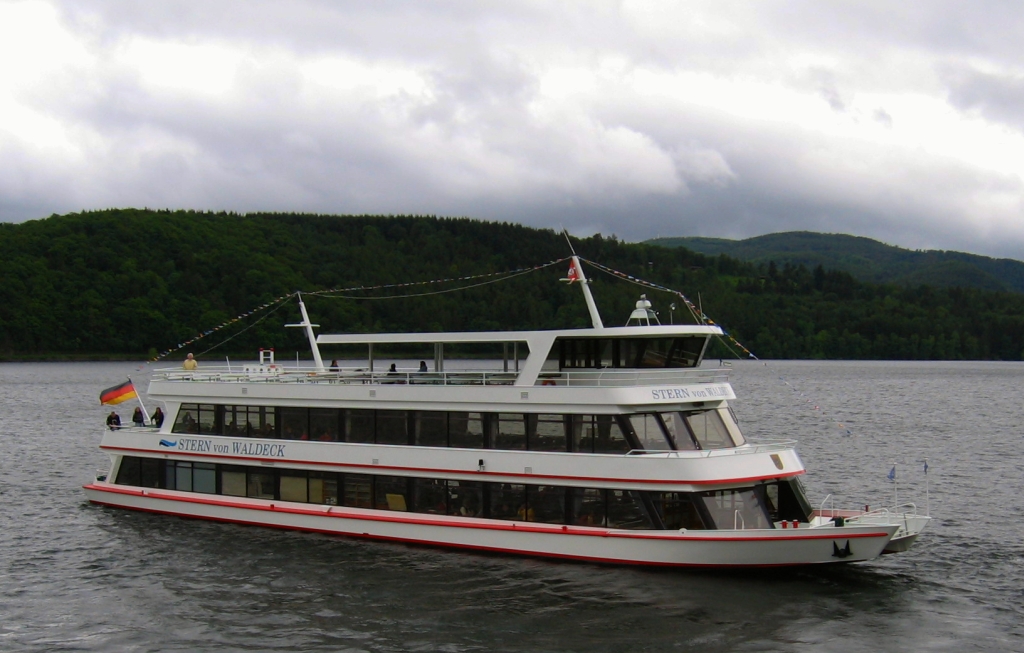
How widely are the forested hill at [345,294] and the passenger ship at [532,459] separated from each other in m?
61.3

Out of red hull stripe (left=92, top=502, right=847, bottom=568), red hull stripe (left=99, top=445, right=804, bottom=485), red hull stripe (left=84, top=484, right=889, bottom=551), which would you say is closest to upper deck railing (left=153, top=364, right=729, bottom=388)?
red hull stripe (left=99, top=445, right=804, bottom=485)

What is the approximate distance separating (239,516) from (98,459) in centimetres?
1775

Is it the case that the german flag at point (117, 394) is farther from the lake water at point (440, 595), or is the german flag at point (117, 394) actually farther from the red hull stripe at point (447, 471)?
the lake water at point (440, 595)

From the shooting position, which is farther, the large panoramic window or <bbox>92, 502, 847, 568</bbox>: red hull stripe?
the large panoramic window

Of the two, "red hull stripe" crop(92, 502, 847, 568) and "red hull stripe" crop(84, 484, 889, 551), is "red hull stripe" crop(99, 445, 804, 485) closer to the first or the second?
"red hull stripe" crop(84, 484, 889, 551)

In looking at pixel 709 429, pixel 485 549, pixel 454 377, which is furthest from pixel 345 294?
pixel 709 429

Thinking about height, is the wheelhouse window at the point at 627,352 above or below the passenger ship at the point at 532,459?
above

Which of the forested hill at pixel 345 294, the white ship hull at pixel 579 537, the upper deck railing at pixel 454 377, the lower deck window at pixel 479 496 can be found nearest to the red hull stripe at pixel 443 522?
the white ship hull at pixel 579 537

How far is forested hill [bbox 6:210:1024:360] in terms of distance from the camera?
115m

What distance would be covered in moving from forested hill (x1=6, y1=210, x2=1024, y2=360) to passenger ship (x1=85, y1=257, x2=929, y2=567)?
61326 millimetres

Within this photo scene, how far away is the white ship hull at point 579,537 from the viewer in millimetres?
18828

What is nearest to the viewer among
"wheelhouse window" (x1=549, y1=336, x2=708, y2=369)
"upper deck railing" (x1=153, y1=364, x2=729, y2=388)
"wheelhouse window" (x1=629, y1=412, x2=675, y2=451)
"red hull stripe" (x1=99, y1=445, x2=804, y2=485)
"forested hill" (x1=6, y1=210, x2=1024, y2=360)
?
"red hull stripe" (x1=99, y1=445, x2=804, y2=485)

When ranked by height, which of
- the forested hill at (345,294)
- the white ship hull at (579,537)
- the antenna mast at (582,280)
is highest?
the forested hill at (345,294)

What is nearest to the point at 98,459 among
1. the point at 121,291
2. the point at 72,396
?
the point at 72,396
